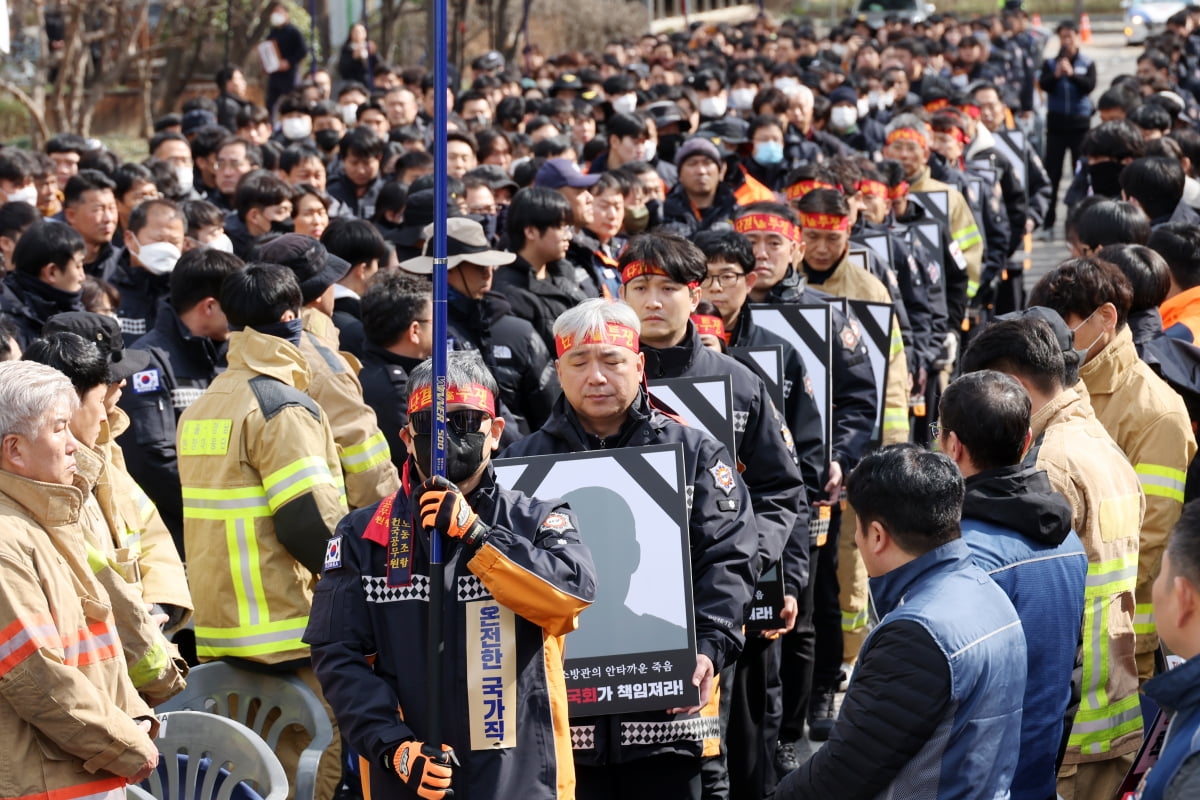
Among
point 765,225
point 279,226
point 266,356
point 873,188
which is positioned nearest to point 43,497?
point 266,356

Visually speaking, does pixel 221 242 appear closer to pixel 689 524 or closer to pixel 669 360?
pixel 669 360

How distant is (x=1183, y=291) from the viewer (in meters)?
6.26

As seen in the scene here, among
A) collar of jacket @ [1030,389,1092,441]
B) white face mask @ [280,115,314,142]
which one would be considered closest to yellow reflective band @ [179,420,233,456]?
collar of jacket @ [1030,389,1092,441]

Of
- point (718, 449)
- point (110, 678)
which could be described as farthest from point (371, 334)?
point (110, 678)

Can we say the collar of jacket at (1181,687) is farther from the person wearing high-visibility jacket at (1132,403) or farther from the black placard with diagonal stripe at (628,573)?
the person wearing high-visibility jacket at (1132,403)

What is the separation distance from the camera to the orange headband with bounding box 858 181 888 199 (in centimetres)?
864

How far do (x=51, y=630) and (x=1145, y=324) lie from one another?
3.96 meters

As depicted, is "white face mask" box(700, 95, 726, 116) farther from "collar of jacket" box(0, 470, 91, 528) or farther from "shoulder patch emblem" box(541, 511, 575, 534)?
"collar of jacket" box(0, 470, 91, 528)

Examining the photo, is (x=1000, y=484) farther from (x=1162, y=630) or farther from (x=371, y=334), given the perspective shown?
(x=371, y=334)

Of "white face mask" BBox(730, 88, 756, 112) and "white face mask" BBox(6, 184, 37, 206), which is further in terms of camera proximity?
"white face mask" BBox(730, 88, 756, 112)

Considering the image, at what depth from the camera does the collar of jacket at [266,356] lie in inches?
196

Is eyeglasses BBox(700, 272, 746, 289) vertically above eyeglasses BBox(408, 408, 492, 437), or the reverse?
eyeglasses BBox(408, 408, 492, 437)

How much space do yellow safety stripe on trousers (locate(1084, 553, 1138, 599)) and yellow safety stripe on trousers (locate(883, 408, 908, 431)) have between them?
2415mm

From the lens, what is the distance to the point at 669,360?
509 cm
